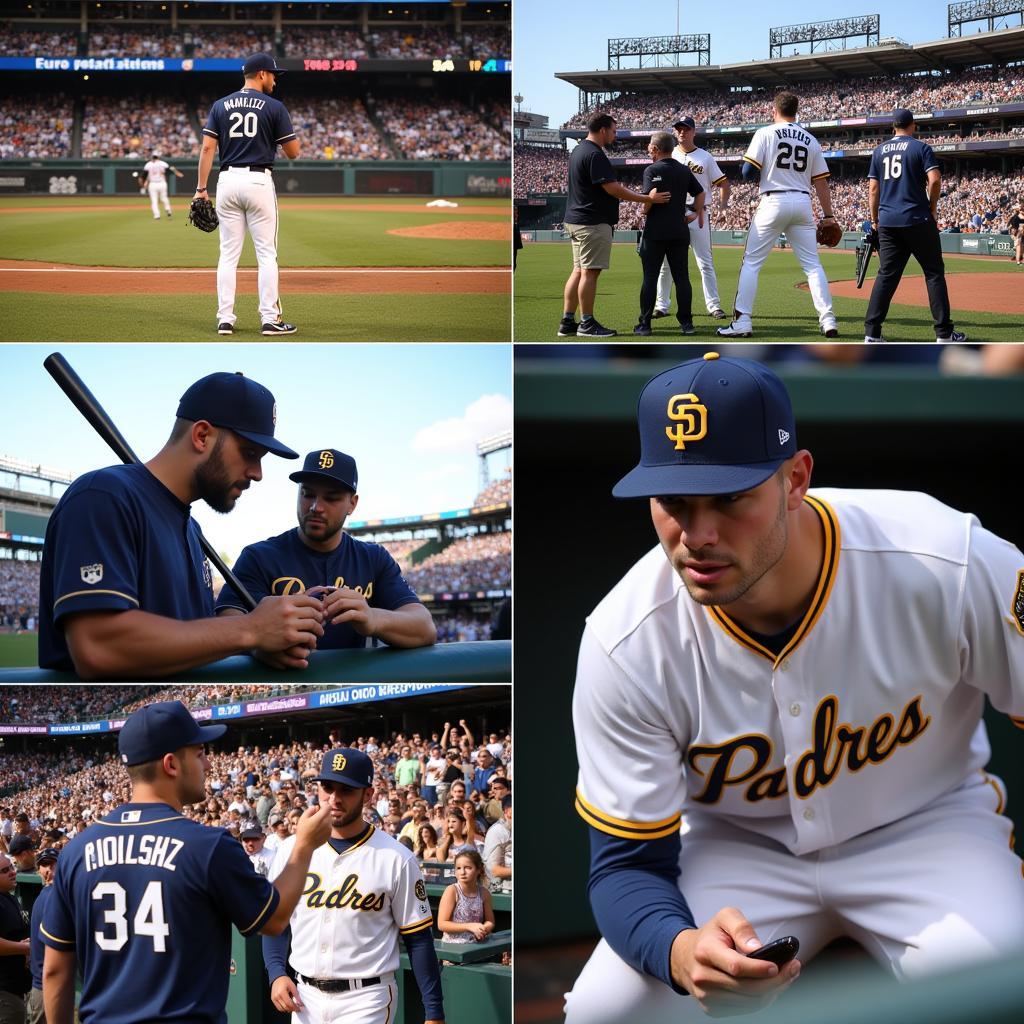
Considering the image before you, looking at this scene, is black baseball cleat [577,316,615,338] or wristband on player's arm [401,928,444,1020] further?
black baseball cleat [577,316,615,338]

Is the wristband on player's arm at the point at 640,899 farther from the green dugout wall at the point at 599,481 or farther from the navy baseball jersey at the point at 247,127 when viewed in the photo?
the navy baseball jersey at the point at 247,127

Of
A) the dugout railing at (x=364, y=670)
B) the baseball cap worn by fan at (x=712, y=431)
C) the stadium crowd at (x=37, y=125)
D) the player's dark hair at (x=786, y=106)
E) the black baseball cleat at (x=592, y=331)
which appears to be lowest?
the dugout railing at (x=364, y=670)

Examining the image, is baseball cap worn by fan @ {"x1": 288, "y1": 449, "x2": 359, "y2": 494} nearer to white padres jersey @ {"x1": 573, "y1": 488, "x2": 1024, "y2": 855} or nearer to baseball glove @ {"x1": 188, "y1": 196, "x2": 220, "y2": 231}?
white padres jersey @ {"x1": 573, "y1": 488, "x2": 1024, "y2": 855}

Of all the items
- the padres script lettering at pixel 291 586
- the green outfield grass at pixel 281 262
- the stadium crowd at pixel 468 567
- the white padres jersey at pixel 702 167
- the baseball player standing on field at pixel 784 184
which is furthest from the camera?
the stadium crowd at pixel 468 567

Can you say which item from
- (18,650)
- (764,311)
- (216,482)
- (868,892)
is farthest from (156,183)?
(868,892)

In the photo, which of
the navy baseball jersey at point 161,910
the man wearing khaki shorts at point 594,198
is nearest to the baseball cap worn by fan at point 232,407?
the navy baseball jersey at point 161,910

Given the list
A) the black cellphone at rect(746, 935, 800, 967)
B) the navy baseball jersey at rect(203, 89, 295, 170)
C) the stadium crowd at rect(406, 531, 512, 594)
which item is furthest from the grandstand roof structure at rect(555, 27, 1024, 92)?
the black cellphone at rect(746, 935, 800, 967)
